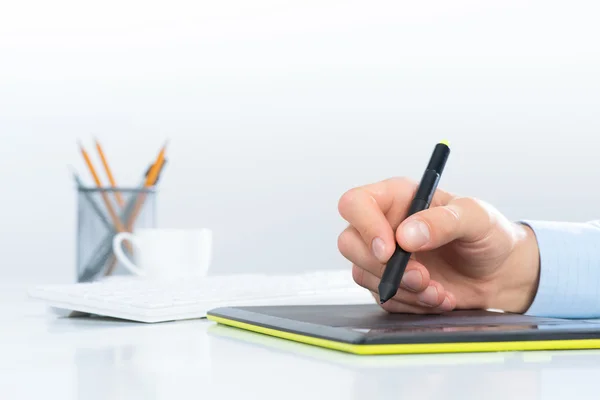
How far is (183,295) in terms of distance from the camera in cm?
93

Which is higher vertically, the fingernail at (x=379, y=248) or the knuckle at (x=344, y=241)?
the knuckle at (x=344, y=241)

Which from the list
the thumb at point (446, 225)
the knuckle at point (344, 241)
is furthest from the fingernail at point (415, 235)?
the knuckle at point (344, 241)

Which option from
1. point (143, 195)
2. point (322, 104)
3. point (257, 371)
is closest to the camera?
point (257, 371)

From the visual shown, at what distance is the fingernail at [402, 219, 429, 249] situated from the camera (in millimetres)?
738

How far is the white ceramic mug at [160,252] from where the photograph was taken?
1.37m

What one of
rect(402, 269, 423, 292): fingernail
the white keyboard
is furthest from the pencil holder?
rect(402, 269, 423, 292): fingernail

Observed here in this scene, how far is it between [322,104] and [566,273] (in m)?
1.51

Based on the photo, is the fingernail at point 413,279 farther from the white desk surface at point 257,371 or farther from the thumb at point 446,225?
the white desk surface at point 257,371

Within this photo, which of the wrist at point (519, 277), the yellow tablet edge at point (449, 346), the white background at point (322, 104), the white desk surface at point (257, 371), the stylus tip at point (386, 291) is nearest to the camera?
the white desk surface at point (257, 371)

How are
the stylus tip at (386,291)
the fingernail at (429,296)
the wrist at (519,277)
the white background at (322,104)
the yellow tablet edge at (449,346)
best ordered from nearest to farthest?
1. the yellow tablet edge at (449,346)
2. the stylus tip at (386,291)
3. the fingernail at (429,296)
4. the wrist at (519,277)
5. the white background at (322,104)

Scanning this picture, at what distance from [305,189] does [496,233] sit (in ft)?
5.04

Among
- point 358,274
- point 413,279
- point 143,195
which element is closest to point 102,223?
point 143,195

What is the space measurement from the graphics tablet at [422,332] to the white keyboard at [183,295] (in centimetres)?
13

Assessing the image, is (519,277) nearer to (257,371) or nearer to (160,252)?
(257,371)
